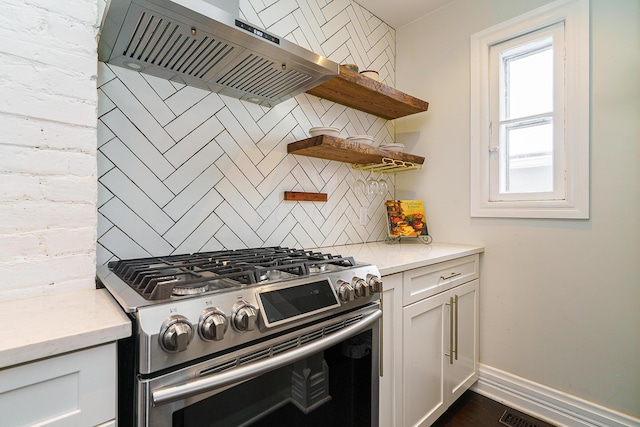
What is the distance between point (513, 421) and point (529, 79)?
195 cm

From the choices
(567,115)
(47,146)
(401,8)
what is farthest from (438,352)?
(401,8)

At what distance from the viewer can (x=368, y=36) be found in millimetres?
2293

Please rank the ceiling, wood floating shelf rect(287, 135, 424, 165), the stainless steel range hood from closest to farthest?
the stainless steel range hood < wood floating shelf rect(287, 135, 424, 165) < the ceiling

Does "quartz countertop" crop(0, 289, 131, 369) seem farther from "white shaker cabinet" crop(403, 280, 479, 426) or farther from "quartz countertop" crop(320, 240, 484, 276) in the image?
"white shaker cabinet" crop(403, 280, 479, 426)

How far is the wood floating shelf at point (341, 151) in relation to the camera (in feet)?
5.23

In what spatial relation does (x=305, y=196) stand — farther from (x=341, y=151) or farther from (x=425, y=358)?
(x=425, y=358)

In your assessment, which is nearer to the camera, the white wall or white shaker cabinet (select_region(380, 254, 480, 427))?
white shaker cabinet (select_region(380, 254, 480, 427))

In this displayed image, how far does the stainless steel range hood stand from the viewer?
37.1 inches

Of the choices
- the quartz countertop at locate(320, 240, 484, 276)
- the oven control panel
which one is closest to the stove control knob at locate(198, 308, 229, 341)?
the oven control panel

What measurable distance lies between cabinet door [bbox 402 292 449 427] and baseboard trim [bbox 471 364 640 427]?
50 cm

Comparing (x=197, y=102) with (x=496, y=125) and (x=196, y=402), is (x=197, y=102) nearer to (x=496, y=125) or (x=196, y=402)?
(x=196, y=402)

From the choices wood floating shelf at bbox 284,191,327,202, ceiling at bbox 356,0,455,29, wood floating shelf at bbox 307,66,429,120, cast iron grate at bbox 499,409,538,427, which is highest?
ceiling at bbox 356,0,455,29

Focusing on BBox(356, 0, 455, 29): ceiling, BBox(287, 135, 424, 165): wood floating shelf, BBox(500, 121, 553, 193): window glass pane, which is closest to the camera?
BBox(287, 135, 424, 165): wood floating shelf

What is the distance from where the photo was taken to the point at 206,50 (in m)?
1.16
